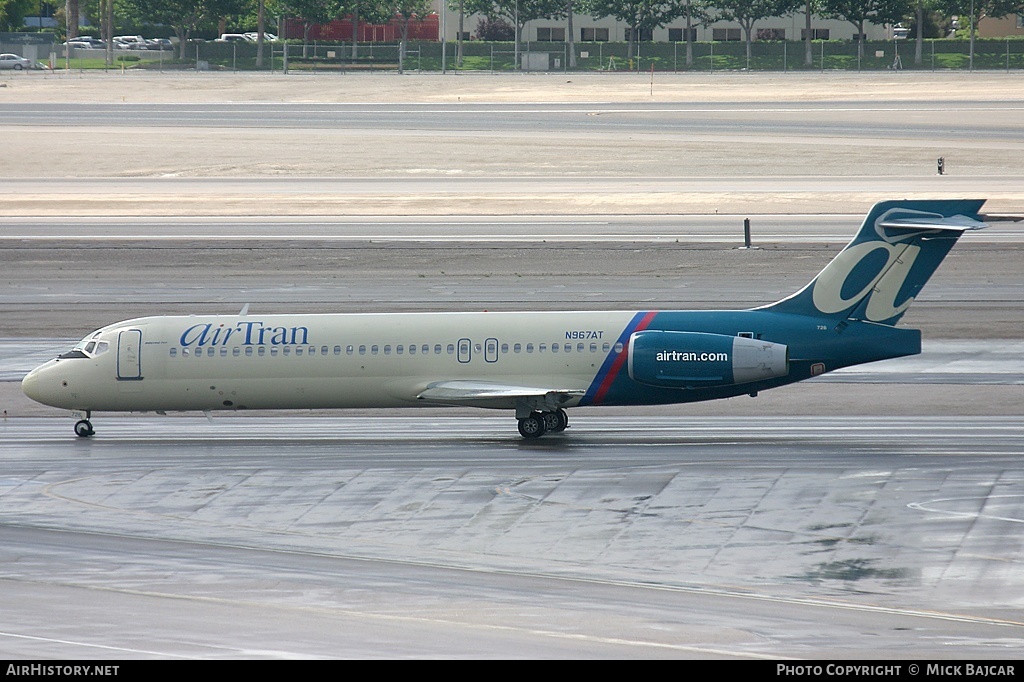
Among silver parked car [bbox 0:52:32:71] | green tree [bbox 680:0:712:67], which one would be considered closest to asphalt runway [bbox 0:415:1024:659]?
green tree [bbox 680:0:712:67]

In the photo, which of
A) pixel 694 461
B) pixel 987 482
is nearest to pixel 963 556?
pixel 987 482

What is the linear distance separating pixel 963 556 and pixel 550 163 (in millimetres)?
73369

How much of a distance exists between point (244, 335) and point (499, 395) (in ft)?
23.6

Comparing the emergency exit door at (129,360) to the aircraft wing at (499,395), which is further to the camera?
the emergency exit door at (129,360)

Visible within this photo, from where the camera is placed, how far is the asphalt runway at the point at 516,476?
20.8m

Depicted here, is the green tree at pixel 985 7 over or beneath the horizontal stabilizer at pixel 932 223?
over

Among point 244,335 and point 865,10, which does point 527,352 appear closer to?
point 244,335

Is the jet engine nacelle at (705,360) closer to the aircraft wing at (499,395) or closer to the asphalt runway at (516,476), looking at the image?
the asphalt runway at (516,476)

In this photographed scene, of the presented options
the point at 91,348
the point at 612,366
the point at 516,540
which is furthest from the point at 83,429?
the point at 516,540

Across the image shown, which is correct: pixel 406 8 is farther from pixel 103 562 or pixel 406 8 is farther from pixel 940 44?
pixel 103 562

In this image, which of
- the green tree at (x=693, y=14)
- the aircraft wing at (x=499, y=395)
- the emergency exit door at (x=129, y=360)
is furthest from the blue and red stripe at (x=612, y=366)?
the green tree at (x=693, y=14)

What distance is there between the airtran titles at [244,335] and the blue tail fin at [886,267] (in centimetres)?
1309
